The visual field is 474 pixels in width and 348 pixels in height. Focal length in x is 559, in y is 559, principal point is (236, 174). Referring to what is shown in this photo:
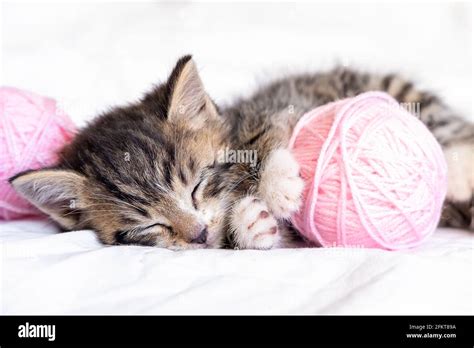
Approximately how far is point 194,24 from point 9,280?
6.26ft

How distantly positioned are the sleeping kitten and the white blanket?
0.42ft

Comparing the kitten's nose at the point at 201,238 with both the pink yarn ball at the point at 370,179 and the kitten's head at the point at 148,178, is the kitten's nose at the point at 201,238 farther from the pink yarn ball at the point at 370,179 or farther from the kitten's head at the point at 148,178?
the pink yarn ball at the point at 370,179

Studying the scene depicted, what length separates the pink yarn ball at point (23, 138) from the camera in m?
1.77

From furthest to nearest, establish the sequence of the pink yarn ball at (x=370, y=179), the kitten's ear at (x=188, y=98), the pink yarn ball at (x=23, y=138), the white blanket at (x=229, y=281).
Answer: the pink yarn ball at (x=23, y=138) → the kitten's ear at (x=188, y=98) → the pink yarn ball at (x=370, y=179) → the white blanket at (x=229, y=281)

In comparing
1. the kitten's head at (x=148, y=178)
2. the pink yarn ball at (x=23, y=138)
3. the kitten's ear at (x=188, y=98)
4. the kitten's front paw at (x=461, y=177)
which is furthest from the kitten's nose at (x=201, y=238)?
the kitten's front paw at (x=461, y=177)

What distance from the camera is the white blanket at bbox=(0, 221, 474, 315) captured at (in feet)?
3.89

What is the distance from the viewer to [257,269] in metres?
1.32

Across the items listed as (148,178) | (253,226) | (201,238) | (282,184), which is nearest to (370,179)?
(282,184)

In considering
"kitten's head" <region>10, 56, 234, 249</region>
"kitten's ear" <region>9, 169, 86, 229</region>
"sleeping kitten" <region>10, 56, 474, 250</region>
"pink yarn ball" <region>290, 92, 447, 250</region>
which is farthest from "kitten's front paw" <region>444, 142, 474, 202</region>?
"kitten's ear" <region>9, 169, 86, 229</region>

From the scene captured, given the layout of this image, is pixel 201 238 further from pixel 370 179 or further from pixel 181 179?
pixel 370 179

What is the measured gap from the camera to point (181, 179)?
1.56 meters

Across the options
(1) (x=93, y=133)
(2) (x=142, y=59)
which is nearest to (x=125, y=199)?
(1) (x=93, y=133)

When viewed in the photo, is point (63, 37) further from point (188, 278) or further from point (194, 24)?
point (188, 278)
